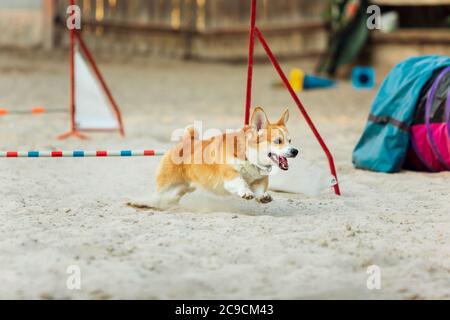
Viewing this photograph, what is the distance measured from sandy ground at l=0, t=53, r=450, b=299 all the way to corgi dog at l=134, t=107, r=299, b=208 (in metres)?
0.14

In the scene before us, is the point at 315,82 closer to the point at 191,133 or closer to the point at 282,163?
the point at 191,133

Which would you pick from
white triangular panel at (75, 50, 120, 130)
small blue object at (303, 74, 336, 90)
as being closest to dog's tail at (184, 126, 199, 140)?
white triangular panel at (75, 50, 120, 130)

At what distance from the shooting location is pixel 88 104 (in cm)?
774

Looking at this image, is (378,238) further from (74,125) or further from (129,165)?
(74,125)

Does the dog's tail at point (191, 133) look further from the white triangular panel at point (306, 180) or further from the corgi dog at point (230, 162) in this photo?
the white triangular panel at point (306, 180)

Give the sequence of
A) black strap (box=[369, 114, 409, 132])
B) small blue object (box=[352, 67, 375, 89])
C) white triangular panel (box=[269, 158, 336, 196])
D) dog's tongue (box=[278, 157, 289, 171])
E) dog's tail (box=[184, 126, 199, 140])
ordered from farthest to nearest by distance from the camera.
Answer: small blue object (box=[352, 67, 375, 89]), black strap (box=[369, 114, 409, 132]), white triangular panel (box=[269, 158, 336, 196]), dog's tail (box=[184, 126, 199, 140]), dog's tongue (box=[278, 157, 289, 171])

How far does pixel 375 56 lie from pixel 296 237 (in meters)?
8.56

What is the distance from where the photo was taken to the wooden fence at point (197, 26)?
1358 cm

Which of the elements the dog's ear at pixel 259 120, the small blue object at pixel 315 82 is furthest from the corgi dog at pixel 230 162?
the small blue object at pixel 315 82

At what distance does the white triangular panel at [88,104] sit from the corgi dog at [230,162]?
2959 millimetres

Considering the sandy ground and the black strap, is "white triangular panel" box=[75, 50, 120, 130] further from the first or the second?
the black strap

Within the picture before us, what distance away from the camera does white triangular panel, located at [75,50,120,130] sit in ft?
24.8

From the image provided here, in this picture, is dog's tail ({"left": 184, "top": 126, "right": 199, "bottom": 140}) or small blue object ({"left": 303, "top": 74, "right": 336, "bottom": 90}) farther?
small blue object ({"left": 303, "top": 74, "right": 336, "bottom": 90})
